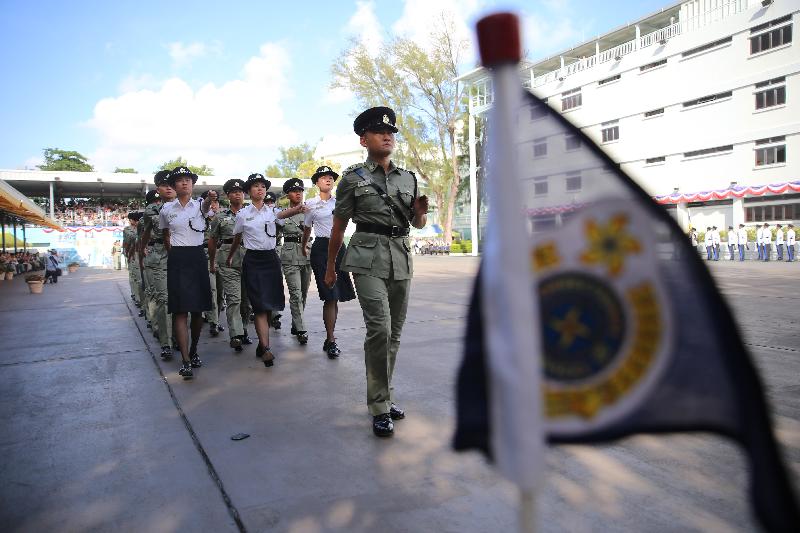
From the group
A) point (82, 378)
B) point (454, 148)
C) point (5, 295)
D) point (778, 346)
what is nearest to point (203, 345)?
point (82, 378)

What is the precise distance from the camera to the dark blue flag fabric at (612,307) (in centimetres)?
110

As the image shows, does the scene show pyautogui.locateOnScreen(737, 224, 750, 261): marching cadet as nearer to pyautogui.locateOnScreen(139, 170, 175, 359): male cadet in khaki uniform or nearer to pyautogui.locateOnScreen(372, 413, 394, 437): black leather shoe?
pyautogui.locateOnScreen(139, 170, 175, 359): male cadet in khaki uniform

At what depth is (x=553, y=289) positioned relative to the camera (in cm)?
115

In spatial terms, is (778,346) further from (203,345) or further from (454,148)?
(454,148)

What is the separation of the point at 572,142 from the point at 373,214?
269 centimetres

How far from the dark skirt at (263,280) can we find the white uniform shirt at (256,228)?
0.24 feet

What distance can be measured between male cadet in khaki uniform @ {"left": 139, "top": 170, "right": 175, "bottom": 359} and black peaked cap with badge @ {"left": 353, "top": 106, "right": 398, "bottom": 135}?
298cm

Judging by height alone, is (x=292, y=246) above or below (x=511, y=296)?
above

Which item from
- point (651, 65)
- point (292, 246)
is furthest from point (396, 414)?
point (651, 65)

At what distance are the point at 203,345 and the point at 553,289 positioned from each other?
258 inches

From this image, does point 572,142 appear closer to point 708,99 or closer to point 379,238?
point 379,238

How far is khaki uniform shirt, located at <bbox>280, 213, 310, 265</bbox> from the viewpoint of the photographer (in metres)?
7.43

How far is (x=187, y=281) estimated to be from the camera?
5.50m

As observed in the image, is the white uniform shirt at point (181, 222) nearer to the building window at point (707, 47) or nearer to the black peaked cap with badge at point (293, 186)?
the black peaked cap with badge at point (293, 186)
